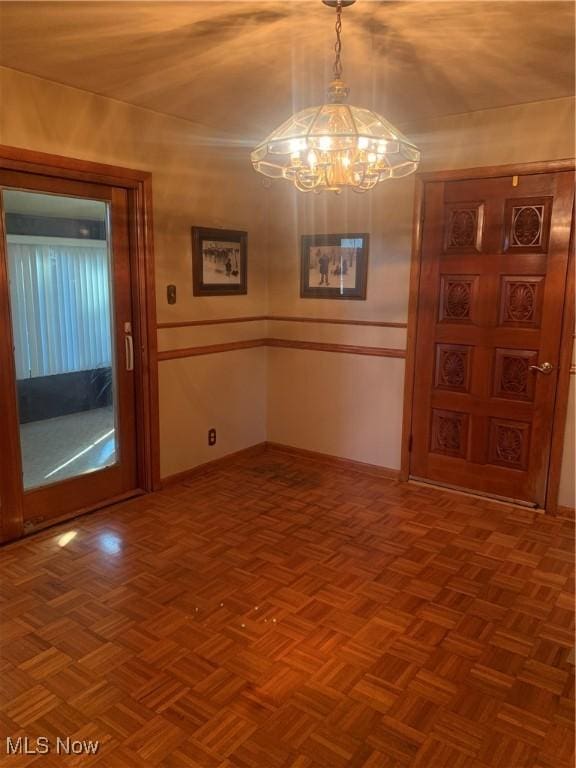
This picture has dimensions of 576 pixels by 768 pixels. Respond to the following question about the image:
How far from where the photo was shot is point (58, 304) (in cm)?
313

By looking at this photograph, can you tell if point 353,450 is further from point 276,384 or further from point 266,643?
point 266,643

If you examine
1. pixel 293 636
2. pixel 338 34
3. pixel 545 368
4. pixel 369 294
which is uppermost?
pixel 338 34

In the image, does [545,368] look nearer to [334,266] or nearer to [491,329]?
[491,329]

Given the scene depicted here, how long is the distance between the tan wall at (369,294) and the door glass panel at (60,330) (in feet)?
4.82

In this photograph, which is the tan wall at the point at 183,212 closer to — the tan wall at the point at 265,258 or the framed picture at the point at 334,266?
the tan wall at the point at 265,258

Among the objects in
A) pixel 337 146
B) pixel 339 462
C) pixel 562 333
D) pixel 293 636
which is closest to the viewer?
pixel 337 146

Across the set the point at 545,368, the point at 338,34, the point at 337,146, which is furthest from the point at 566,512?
the point at 338,34

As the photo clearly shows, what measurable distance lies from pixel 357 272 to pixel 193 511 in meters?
1.96

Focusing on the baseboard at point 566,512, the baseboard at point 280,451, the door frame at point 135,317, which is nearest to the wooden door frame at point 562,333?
the baseboard at point 566,512

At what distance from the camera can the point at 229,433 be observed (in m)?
4.33

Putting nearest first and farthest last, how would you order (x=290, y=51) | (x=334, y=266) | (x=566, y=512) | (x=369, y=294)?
(x=290, y=51), (x=566, y=512), (x=369, y=294), (x=334, y=266)

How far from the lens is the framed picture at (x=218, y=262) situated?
152 inches

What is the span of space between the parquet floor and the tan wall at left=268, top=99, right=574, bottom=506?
2.55 feet

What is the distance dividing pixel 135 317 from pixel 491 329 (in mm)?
2201
